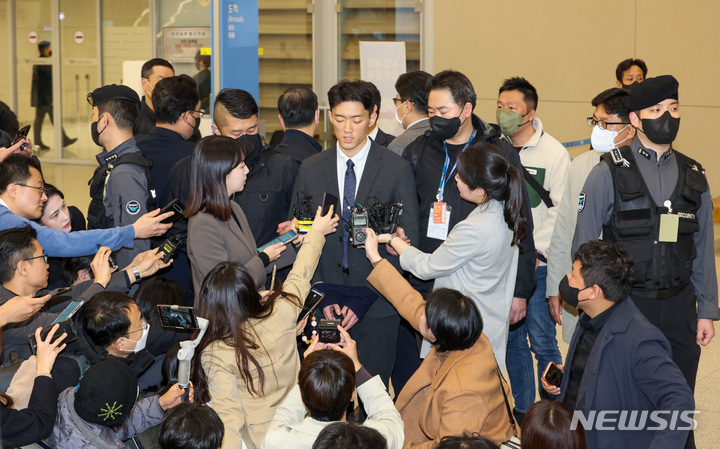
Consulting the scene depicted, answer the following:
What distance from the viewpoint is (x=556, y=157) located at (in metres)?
4.32

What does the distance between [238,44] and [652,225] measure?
158 inches

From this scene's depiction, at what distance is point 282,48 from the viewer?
911cm

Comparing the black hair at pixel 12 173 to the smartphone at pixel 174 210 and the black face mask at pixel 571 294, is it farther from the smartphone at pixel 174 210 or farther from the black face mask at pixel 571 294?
the black face mask at pixel 571 294

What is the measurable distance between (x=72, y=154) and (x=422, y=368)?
1255 centimetres

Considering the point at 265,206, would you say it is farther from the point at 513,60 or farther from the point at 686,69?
the point at 686,69

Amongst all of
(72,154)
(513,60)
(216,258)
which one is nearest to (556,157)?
(216,258)

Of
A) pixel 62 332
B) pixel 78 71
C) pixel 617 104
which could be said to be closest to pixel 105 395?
pixel 62 332

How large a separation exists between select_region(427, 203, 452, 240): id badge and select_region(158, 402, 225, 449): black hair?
154 centimetres

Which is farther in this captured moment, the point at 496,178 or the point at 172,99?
the point at 172,99

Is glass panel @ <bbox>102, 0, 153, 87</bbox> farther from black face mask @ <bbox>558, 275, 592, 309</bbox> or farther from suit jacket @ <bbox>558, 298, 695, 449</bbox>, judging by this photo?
suit jacket @ <bbox>558, 298, 695, 449</bbox>

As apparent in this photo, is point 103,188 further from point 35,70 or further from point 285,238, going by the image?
point 35,70

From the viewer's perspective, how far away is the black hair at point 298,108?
441 centimetres

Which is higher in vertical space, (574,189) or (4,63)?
(4,63)

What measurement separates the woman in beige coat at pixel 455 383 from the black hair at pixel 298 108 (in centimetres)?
210
